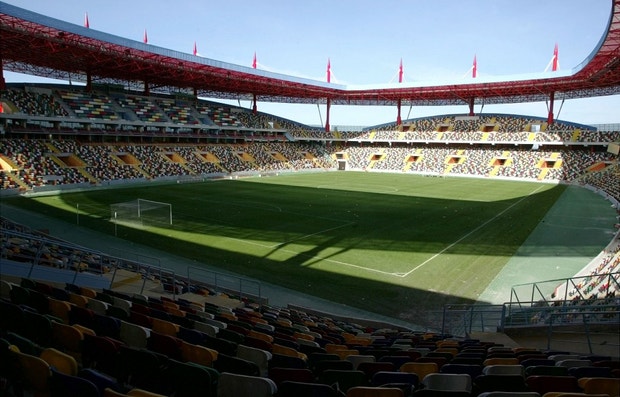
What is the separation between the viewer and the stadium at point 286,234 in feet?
17.2

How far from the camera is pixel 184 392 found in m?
4.31

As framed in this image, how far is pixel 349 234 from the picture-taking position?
2502cm

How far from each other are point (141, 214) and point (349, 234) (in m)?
13.6

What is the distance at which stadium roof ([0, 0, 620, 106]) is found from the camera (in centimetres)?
3842

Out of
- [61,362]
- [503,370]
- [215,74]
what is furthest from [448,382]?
[215,74]

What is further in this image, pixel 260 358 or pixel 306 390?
pixel 260 358

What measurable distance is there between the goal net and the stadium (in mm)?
156

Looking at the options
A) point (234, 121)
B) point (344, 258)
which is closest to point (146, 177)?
point (234, 121)

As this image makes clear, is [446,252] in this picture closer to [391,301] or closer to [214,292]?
[391,301]

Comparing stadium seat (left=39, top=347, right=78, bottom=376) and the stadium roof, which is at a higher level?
the stadium roof

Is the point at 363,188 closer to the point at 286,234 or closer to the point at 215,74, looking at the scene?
the point at 286,234

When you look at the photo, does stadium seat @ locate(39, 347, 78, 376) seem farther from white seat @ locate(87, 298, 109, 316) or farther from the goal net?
the goal net

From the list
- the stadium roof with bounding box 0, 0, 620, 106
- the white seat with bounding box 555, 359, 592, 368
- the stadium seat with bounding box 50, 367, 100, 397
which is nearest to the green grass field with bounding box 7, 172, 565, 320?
the white seat with bounding box 555, 359, 592, 368

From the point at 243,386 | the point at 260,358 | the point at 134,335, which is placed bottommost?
the point at 260,358
